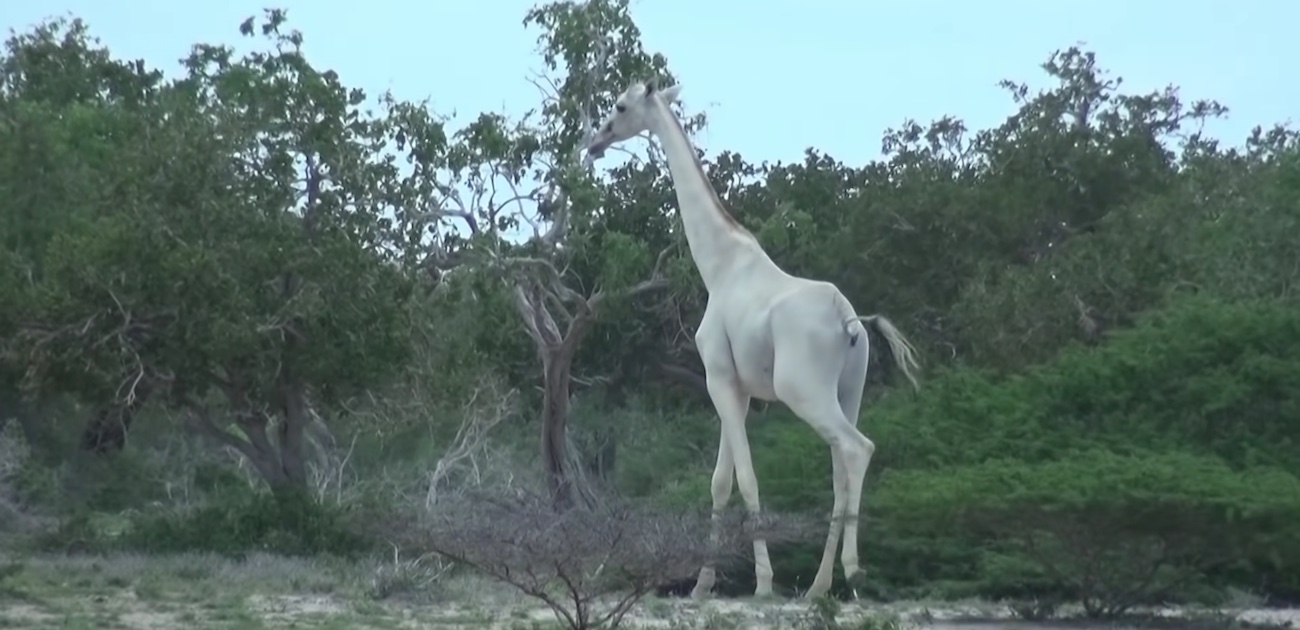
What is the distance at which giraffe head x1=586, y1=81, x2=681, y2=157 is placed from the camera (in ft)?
53.9

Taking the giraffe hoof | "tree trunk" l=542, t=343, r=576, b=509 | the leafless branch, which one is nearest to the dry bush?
the giraffe hoof

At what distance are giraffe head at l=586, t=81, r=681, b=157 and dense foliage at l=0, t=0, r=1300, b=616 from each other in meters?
3.02

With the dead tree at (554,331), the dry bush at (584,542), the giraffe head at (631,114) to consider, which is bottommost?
the dry bush at (584,542)

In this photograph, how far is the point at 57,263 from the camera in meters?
21.1

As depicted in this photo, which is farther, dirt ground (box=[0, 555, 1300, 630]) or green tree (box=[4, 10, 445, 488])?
green tree (box=[4, 10, 445, 488])

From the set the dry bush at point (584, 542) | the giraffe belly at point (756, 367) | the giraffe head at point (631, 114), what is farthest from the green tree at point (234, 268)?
the dry bush at point (584, 542)

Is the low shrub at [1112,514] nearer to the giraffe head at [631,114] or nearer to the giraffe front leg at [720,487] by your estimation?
the giraffe front leg at [720,487]

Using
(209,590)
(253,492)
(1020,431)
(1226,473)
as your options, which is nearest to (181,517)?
(253,492)

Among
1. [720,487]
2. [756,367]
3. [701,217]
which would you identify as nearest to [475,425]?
[701,217]

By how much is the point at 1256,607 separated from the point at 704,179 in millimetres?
5671

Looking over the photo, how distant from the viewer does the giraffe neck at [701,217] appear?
15.9 meters

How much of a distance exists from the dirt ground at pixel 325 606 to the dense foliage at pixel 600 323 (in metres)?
0.76

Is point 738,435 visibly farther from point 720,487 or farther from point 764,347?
point 764,347

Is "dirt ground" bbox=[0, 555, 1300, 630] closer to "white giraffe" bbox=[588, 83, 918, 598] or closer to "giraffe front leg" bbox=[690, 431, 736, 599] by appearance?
"giraffe front leg" bbox=[690, 431, 736, 599]
